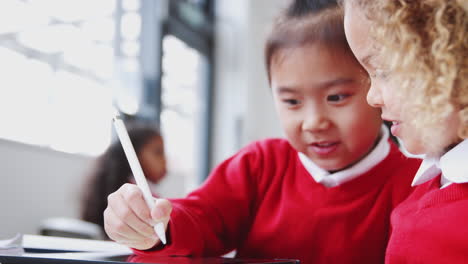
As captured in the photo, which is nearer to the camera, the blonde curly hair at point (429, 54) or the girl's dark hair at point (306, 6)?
the blonde curly hair at point (429, 54)

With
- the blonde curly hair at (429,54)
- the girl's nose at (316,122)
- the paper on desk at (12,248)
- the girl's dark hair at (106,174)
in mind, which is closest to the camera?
the blonde curly hair at (429,54)

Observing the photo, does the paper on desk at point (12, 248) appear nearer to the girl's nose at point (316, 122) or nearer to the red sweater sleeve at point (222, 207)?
the red sweater sleeve at point (222, 207)

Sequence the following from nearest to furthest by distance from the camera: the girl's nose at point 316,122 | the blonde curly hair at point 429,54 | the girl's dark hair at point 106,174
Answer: the blonde curly hair at point 429,54, the girl's nose at point 316,122, the girl's dark hair at point 106,174

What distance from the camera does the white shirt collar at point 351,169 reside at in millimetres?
607

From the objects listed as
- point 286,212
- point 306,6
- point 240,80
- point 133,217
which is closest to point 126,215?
point 133,217

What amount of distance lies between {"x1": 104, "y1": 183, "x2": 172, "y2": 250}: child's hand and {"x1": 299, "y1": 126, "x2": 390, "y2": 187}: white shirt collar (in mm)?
215

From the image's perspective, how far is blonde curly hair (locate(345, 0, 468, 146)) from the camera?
0.34m

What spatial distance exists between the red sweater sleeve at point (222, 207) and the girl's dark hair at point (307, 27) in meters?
0.12

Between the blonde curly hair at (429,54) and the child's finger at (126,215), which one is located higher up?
the blonde curly hair at (429,54)

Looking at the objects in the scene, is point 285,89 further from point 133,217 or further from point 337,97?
point 133,217

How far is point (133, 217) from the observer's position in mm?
467

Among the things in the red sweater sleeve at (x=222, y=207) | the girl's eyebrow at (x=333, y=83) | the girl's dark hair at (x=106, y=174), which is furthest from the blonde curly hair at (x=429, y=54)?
the girl's dark hair at (x=106, y=174)

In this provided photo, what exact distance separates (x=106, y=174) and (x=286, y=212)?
1.32 metres

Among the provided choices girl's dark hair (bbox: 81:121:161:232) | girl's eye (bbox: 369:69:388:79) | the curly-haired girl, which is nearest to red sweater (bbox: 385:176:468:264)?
the curly-haired girl
